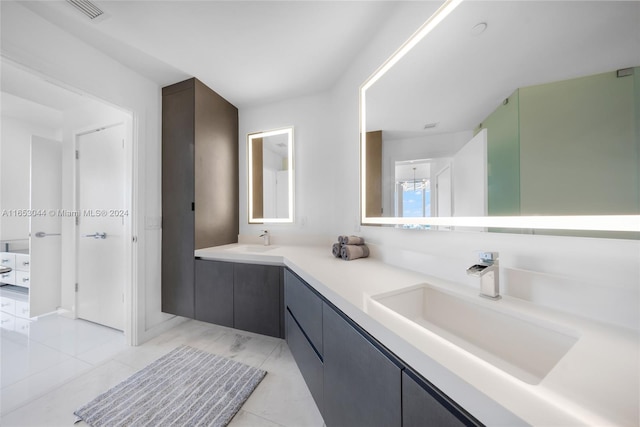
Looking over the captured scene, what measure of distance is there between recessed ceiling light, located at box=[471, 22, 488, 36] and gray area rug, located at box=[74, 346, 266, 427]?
2276mm

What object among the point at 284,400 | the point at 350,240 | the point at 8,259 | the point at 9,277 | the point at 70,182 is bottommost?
the point at 284,400

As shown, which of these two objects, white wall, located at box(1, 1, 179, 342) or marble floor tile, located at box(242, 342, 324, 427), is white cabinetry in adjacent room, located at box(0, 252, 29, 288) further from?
marble floor tile, located at box(242, 342, 324, 427)

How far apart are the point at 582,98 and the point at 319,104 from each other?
6.54ft

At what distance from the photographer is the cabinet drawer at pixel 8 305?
8.56 ft

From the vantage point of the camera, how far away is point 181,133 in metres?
2.06

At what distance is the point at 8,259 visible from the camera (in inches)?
120

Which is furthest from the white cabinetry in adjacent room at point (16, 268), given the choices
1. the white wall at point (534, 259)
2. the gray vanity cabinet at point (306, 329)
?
the white wall at point (534, 259)

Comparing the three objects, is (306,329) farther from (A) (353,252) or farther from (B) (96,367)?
(B) (96,367)

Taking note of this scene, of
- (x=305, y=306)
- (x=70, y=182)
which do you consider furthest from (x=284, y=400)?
(x=70, y=182)

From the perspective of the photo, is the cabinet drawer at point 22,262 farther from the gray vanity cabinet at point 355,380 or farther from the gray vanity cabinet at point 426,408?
the gray vanity cabinet at point 426,408

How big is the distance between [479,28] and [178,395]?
256cm

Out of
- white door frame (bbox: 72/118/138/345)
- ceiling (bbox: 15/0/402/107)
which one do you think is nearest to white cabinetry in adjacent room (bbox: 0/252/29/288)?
white door frame (bbox: 72/118/138/345)

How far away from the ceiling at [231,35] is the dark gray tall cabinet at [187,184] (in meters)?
0.22

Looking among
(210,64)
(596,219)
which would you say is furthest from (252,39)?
(596,219)
